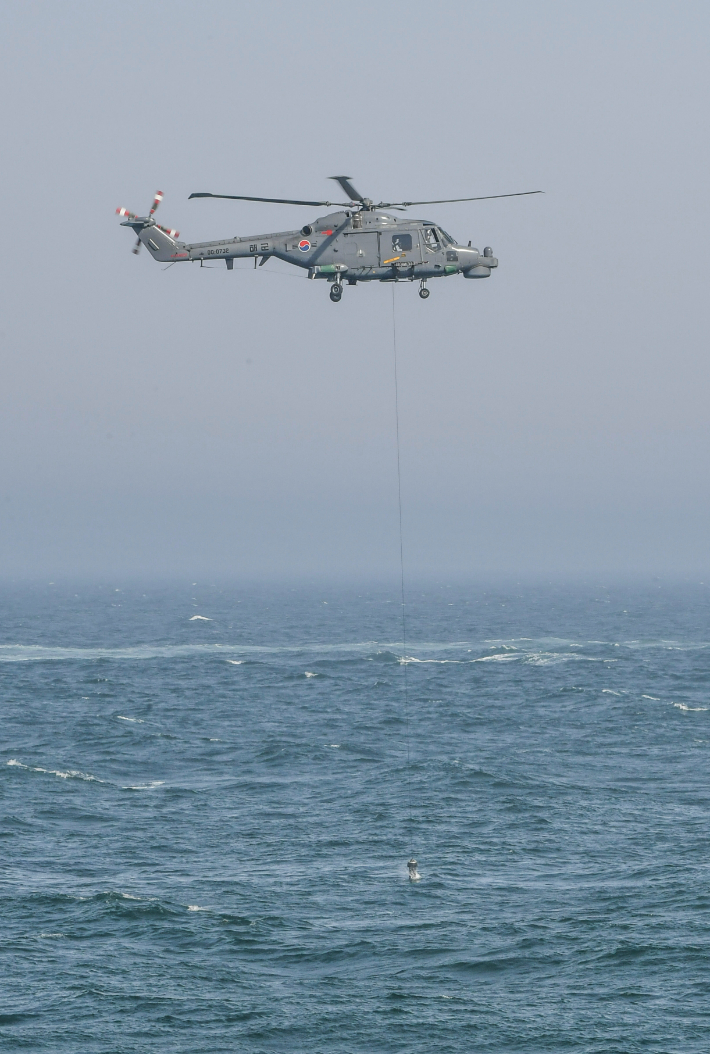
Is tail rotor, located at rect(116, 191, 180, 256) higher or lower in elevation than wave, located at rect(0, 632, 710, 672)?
higher

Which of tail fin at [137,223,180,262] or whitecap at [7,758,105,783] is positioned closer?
tail fin at [137,223,180,262]

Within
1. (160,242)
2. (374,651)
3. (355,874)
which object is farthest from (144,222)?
(374,651)

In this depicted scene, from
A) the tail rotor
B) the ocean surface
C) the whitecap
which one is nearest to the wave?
the ocean surface

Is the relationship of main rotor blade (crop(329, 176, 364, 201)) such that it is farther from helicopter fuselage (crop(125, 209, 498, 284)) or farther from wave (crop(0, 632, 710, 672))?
wave (crop(0, 632, 710, 672))

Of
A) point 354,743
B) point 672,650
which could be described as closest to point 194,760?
point 354,743

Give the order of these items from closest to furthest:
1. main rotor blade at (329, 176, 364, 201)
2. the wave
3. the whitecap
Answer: main rotor blade at (329, 176, 364, 201) < the whitecap < the wave

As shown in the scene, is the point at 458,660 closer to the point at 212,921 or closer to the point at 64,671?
the point at 64,671

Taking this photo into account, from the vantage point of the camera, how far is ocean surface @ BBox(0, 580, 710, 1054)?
→ 49125 mm

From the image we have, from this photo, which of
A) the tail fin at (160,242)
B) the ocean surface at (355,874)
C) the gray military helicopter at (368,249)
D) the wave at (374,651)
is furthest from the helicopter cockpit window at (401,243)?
the wave at (374,651)

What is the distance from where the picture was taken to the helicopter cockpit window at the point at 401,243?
4709 cm

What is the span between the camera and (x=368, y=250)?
47.0m

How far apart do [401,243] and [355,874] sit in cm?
3505

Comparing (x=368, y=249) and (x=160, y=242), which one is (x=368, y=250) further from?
(x=160, y=242)

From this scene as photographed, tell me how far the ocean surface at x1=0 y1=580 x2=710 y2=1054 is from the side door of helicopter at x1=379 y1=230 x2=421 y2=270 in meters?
30.4
